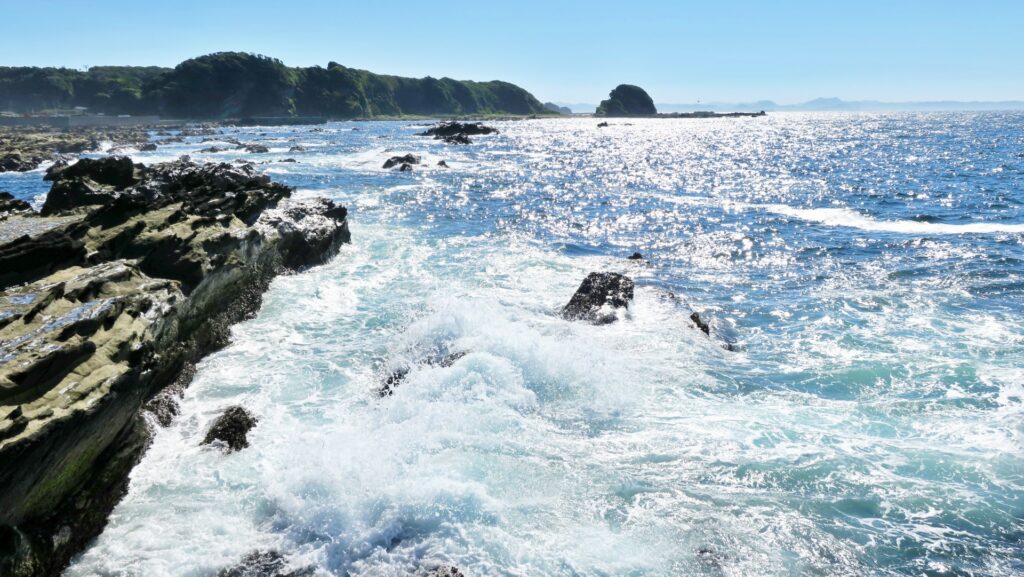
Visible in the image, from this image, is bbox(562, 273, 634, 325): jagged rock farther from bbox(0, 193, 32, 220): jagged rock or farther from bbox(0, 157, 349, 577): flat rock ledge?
bbox(0, 193, 32, 220): jagged rock

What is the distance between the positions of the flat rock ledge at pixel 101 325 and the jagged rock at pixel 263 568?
8.98ft

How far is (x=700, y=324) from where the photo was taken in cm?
1933

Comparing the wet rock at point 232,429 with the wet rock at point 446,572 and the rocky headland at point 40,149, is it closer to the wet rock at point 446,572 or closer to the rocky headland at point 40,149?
the wet rock at point 446,572

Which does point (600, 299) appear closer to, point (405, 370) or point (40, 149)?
point (405, 370)

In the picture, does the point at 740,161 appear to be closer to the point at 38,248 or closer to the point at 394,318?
the point at 394,318

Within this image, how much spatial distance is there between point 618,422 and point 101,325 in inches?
444

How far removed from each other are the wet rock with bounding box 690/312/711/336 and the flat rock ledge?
15285 mm

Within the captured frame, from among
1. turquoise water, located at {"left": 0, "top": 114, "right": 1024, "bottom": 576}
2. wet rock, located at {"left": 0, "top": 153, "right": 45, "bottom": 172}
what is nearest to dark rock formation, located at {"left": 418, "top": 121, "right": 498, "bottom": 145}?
wet rock, located at {"left": 0, "top": 153, "right": 45, "bottom": 172}

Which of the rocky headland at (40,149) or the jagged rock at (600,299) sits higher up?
the rocky headland at (40,149)

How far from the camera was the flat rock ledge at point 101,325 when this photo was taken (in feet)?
28.7

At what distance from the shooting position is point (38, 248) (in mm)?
14758

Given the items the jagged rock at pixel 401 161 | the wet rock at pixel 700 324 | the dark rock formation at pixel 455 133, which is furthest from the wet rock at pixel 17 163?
the wet rock at pixel 700 324

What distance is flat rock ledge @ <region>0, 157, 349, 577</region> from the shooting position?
28.7ft

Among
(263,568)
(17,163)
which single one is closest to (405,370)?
(263,568)
